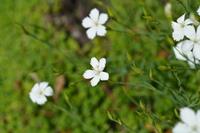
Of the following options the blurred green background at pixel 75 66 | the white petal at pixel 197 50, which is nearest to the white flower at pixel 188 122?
the white petal at pixel 197 50

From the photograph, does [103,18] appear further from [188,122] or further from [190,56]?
[188,122]

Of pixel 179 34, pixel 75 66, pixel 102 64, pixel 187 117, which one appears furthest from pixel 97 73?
pixel 75 66

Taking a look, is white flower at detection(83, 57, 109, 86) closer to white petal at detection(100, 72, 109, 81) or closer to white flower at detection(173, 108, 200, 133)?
white petal at detection(100, 72, 109, 81)

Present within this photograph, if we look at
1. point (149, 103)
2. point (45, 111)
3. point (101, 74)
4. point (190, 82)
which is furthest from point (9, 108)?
point (101, 74)

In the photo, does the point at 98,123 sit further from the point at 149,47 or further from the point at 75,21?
the point at 75,21

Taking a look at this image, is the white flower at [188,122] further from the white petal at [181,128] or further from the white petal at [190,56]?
the white petal at [190,56]
